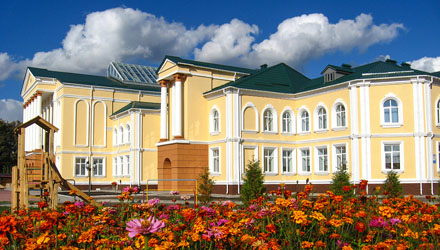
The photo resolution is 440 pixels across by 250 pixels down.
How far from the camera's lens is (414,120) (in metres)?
28.6

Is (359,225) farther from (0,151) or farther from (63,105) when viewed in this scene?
(0,151)

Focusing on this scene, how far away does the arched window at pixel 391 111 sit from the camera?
29.2 m

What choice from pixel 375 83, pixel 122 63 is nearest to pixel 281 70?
pixel 375 83

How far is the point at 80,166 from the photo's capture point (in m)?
45.4

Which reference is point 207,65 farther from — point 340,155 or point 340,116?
point 340,155

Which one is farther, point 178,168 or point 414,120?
point 178,168

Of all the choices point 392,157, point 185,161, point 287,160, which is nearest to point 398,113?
point 392,157

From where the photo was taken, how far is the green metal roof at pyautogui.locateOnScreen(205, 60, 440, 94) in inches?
1159

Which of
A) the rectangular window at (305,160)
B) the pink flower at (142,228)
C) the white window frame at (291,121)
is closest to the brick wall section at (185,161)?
the white window frame at (291,121)

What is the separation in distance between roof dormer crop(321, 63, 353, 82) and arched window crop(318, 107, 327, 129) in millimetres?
2105

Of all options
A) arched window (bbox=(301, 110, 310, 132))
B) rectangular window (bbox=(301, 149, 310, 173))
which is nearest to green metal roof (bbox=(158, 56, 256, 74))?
arched window (bbox=(301, 110, 310, 132))

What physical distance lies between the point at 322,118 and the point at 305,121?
173 cm

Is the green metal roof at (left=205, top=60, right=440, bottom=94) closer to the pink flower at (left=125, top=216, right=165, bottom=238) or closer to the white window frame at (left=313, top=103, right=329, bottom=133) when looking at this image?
the white window frame at (left=313, top=103, right=329, bottom=133)

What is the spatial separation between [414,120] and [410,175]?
3.29 metres
